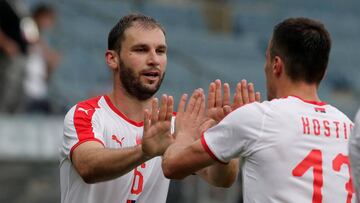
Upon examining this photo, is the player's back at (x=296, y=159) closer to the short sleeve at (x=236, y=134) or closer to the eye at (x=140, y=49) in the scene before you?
the short sleeve at (x=236, y=134)

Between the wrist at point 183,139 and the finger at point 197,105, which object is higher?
the finger at point 197,105

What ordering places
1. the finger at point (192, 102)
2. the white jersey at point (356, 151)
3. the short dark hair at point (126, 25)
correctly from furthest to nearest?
1. the short dark hair at point (126, 25)
2. the finger at point (192, 102)
3. the white jersey at point (356, 151)

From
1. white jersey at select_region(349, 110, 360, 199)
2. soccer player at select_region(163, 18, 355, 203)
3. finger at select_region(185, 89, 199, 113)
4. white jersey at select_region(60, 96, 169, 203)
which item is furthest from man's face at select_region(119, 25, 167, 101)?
white jersey at select_region(349, 110, 360, 199)

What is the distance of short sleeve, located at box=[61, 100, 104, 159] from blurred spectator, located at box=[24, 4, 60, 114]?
20.9ft

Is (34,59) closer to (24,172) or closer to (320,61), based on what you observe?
(24,172)

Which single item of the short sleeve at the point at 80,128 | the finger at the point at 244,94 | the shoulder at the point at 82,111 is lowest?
the short sleeve at the point at 80,128

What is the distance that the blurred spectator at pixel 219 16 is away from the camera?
2230 centimetres

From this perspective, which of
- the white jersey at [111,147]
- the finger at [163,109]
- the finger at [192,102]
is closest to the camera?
Result: the finger at [163,109]

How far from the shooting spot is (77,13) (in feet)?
62.1

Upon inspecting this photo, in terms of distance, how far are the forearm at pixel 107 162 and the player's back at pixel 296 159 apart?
2.74ft

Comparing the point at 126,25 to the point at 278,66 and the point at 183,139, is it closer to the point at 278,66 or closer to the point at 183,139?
the point at 183,139

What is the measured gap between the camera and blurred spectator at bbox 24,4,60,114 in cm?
1296

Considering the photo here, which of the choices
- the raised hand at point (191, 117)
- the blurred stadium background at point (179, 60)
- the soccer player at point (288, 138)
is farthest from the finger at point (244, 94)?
the blurred stadium background at point (179, 60)

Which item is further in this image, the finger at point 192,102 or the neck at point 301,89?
the finger at point 192,102
